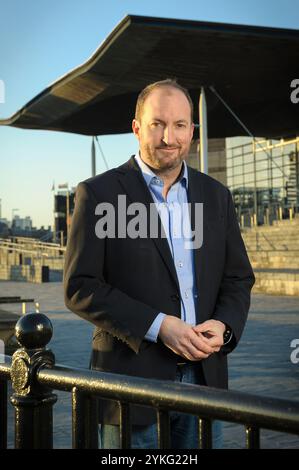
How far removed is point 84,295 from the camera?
2.42 m

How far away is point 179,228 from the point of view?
2.55 meters

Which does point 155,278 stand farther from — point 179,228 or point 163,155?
point 163,155

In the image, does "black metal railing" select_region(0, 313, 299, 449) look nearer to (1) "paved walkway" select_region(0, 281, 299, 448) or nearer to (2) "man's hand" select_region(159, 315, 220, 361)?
(2) "man's hand" select_region(159, 315, 220, 361)

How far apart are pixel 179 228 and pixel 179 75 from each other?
2329 cm

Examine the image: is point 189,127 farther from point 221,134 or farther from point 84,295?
point 221,134

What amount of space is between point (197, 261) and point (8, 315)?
6029 mm

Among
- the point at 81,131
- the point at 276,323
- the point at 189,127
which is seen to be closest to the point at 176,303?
the point at 189,127

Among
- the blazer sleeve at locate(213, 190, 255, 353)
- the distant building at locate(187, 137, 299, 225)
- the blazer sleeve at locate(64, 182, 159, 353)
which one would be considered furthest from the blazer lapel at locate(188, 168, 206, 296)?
the distant building at locate(187, 137, 299, 225)

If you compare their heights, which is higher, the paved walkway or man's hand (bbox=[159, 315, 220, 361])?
man's hand (bbox=[159, 315, 220, 361])

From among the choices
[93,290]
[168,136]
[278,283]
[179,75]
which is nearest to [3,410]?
[93,290]

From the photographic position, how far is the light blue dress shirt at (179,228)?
2.50 meters

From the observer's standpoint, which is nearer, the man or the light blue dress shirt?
the man

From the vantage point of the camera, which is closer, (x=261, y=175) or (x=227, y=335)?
(x=227, y=335)

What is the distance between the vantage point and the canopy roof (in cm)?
2070
